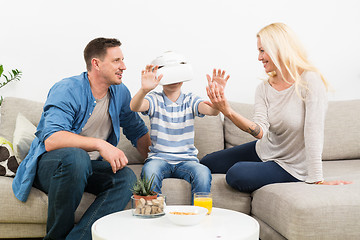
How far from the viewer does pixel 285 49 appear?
79.7 inches

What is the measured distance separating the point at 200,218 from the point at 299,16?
2.25 metres

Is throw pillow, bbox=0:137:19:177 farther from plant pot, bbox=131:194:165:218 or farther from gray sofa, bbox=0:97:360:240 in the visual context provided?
plant pot, bbox=131:194:165:218

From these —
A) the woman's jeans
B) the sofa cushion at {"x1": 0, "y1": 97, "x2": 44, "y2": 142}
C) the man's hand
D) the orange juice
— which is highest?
the sofa cushion at {"x1": 0, "y1": 97, "x2": 44, "y2": 142}

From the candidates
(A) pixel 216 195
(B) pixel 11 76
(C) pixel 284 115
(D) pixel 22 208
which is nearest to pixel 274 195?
(A) pixel 216 195

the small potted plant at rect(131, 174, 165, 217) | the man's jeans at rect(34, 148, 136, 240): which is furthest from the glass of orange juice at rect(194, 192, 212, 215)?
the man's jeans at rect(34, 148, 136, 240)

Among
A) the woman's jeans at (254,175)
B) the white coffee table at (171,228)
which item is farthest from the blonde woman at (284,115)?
the white coffee table at (171,228)

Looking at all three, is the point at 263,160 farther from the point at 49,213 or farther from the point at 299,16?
the point at 299,16

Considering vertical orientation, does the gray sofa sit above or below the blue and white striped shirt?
below

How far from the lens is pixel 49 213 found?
1.76 m

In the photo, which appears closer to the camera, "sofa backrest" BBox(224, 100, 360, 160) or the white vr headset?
the white vr headset

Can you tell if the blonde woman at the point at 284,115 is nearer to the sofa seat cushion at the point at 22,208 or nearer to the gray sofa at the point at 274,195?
the gray sofa at the point at 274,195

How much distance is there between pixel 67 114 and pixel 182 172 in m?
0.64

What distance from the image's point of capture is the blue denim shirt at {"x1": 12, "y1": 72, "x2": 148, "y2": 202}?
1.89 meters

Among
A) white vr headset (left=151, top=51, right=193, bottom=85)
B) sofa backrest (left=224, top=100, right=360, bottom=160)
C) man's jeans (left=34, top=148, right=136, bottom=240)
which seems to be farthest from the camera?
sofa backrest (left=224, top=100, right=360, bottom=160)
